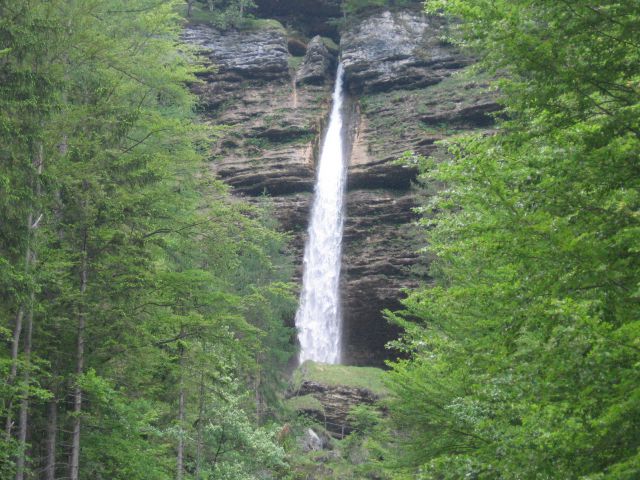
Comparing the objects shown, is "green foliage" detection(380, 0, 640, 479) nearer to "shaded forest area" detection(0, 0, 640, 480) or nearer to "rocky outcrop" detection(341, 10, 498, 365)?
"shaded forest area" detection(0, 0, 640, 480)

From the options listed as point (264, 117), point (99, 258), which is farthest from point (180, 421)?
point (264, 117)

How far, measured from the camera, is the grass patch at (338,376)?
2944 cm

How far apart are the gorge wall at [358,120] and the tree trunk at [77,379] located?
869 inches

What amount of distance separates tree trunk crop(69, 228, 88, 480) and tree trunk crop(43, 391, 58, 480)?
0.29 metres

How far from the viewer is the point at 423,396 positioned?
400 inches

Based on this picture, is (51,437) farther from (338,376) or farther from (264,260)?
(338,376)

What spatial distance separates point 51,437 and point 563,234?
905 centimetres

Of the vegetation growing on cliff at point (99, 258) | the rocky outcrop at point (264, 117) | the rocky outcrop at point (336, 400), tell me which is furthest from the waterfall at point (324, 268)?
the vegetation growing on cliff at point (99, 258)

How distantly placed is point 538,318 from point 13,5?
33.3 ft

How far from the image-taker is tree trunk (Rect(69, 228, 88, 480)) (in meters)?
9.83

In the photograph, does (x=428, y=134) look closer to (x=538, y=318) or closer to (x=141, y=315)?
(x=141, y=315)

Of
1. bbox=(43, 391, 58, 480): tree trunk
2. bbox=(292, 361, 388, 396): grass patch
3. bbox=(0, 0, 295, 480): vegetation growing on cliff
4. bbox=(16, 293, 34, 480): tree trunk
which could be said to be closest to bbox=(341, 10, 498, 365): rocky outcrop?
bbox=(292, 361, 388, 396): grass patch

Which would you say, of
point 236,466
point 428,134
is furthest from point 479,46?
Answer: point 428,134

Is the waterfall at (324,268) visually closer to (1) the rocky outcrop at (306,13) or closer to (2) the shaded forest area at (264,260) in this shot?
(2) the shaded forest area at (264,260)
